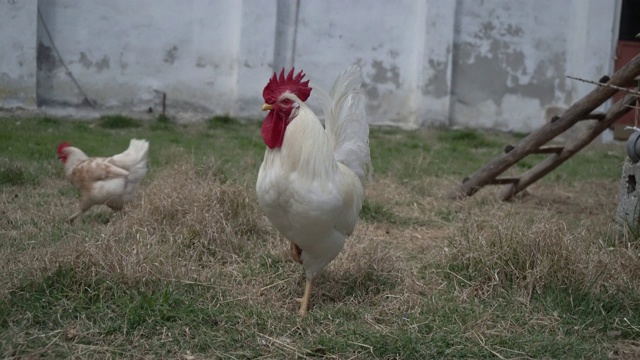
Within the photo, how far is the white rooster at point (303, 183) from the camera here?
12.3ft

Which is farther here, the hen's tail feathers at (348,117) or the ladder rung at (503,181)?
the ladder rung at (503,181)

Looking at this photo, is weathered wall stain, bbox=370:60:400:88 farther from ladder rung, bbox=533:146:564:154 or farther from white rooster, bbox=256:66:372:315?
white rooster, bbox=256:66:372:315

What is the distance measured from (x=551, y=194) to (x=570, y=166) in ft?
7.13

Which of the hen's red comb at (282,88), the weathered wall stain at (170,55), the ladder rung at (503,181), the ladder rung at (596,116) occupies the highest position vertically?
the weathered wall stain at (170,55)

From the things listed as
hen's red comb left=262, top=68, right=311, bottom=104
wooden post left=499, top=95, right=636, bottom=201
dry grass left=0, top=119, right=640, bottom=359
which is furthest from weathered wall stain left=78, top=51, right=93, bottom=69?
hen's red comb left=262, top=68, right=311, bottom=104

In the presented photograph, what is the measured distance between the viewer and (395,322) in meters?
3.85

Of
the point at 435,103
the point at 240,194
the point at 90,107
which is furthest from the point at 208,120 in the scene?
the point at 240,194

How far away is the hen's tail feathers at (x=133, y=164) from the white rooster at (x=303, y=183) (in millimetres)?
2329

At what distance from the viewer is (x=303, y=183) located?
3748mm

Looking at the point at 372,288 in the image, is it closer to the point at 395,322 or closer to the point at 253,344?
the point at 395,322

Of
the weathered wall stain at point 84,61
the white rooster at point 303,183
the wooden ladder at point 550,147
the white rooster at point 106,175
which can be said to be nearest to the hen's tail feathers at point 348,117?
the white rooster at point 303,183

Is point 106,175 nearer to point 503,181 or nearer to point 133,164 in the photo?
point 133,164

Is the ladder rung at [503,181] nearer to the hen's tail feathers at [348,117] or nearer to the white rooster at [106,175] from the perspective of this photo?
the hen's tail feathers at [348,117]

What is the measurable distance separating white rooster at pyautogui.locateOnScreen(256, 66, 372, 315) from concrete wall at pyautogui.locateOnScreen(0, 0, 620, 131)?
8379 mm
